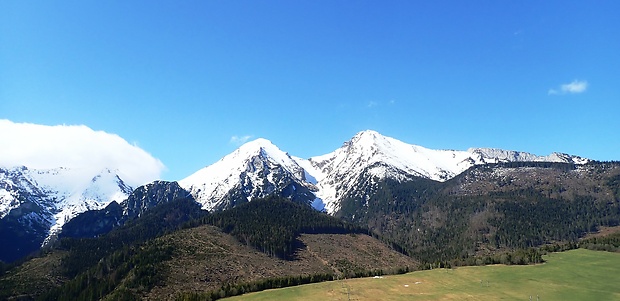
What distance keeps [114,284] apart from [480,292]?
153 m

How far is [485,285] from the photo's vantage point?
144m

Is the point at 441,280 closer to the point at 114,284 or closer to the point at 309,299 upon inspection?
the point at 309,299

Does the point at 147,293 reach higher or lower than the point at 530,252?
lower

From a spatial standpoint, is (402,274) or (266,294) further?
(402,274)

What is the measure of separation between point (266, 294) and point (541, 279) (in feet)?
315

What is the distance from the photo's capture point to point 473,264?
192 metres

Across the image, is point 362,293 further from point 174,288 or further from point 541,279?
point 174,288

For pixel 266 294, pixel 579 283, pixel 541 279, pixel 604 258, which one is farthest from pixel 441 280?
pixel 604 258

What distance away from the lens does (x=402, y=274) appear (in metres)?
172

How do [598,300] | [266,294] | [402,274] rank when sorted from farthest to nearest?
1. [402,274]
2. [266,294]
3. [598,300]

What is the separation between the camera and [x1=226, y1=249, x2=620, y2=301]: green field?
129 metres

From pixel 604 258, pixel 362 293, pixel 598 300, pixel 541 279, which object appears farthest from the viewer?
pixel 604 258

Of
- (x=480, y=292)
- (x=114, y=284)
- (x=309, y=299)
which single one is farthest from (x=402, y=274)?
(x=114, y=284)

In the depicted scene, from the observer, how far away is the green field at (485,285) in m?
129
